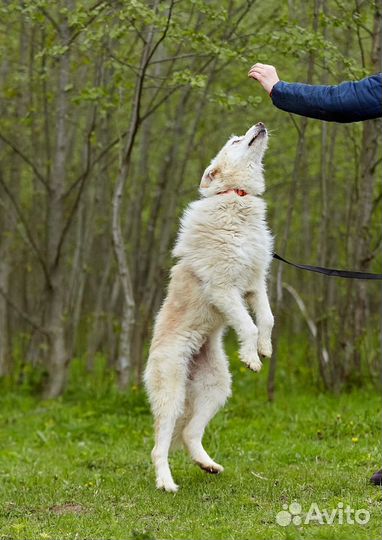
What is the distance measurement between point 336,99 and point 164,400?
8.03 ft

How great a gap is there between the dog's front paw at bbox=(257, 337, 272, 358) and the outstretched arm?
176cm

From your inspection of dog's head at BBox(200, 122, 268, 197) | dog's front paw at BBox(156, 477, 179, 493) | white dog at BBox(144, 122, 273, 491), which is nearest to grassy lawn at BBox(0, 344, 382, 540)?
dog's front paw at BBox(156, 477, 179, 493)

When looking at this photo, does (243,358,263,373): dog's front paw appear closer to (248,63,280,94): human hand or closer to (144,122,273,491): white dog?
(144,122,273,491): white dog

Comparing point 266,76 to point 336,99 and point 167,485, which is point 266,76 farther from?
point 167,485

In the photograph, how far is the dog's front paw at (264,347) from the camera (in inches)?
250

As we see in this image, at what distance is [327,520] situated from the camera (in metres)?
4.94

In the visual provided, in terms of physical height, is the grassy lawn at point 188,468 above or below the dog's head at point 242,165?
below

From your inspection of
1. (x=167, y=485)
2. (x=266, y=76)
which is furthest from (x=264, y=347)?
(x=266, y=76)

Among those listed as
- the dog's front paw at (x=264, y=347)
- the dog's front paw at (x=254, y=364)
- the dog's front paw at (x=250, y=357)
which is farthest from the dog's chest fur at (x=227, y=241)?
the dog's front paw at (x=254, y=364)

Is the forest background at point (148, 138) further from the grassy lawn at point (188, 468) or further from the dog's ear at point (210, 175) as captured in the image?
the dog's ear at point (210, 175)

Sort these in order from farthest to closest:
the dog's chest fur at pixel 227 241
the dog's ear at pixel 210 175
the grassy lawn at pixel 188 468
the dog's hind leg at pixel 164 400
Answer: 1. the dog's ear at pixel 210 175
2. the dog's chest fur at pixel 227 241
3. the dog's hind leg at pixel 164 400
4. the grassy lawn at pixel 188 468

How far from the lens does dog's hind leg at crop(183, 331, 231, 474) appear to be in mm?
6473

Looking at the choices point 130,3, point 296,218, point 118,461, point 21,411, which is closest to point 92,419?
point 21,411

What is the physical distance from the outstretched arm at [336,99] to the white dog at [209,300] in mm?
1230
